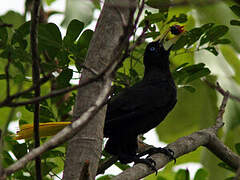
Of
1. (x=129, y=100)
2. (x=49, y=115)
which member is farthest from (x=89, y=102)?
(x=129, y=100)

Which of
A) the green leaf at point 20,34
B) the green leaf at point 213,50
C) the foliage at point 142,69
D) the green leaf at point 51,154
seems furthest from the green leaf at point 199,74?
the green leaf at point 20,34

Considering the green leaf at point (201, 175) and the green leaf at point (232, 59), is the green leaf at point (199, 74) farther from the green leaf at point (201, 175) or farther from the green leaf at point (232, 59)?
the green leaf at point (201, 175)

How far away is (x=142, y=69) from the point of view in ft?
12.0

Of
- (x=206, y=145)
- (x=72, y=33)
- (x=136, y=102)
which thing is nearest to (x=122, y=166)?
(x=136, y=102)

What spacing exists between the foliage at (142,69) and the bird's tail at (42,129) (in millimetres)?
66

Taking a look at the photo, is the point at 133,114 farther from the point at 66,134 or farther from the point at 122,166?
the point at 66,134

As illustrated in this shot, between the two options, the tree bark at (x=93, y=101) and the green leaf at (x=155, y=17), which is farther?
the green leaf at (x=155, y=17)

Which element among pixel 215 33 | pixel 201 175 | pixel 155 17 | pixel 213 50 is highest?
pixel 155 17

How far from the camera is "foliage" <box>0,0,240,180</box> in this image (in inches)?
111

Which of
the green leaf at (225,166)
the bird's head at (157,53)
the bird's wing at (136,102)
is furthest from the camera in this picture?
the bird's head at (157,53)

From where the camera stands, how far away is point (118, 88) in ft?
11.1

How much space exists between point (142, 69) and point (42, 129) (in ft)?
3.39

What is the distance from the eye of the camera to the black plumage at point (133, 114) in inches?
138

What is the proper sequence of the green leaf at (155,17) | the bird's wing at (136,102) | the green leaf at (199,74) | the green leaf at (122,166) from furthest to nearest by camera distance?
the bird's wing at (136,102) < the green leaf at (122,166) < the green leaf at (199,74) < the green leaf at (155,17)
